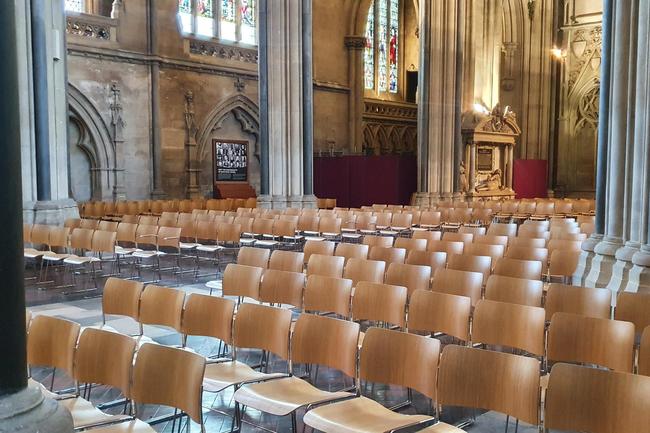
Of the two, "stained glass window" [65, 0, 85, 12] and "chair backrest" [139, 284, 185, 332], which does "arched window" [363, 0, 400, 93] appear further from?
"chair backrest" [139, 284, 185, 332]

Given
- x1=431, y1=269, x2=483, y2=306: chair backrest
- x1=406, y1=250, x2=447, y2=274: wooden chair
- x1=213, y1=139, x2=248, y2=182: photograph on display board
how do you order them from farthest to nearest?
x1=213, y1=139, x2=248, y2=182: photograph on display board, x1=406, y1=250, x2=447, y2=274: wooden chair, x1=431, y1=269, x2=483, y2=306: chair backrest

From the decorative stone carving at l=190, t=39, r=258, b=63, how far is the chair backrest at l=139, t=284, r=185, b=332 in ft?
63.2

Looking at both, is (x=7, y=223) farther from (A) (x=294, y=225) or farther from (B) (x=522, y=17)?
(B) (x=522, y=17)

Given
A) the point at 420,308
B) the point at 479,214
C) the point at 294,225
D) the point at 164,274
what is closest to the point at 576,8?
the point at 479,214

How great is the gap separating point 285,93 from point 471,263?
11602mm

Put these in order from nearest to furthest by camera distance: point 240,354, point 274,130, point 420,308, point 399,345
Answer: point 399,345
point 420,308
point 240,354
point 274,130

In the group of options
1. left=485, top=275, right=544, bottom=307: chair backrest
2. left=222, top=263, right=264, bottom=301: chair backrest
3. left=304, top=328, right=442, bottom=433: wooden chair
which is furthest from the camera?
left=222, top=263, right=264, bottom=301: chair backrest

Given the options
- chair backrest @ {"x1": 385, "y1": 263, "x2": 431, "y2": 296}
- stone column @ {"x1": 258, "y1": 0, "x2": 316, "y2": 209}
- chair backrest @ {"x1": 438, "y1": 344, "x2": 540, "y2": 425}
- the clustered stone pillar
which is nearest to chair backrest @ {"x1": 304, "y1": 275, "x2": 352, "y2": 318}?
chair backrest @ {"x1": 385, "y1": 263, "x2": 431, "y2": 296}

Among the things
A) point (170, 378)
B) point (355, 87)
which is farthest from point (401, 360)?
point (355, 87)

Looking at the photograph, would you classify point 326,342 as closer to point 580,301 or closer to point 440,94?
point 580,301

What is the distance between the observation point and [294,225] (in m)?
11.8

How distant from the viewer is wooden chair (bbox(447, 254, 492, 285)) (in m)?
7.19

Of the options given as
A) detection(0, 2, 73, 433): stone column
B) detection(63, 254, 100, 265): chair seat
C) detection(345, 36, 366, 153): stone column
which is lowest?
detection(63, 254, 100, 265): chair seat

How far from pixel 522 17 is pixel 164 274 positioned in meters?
24.9
